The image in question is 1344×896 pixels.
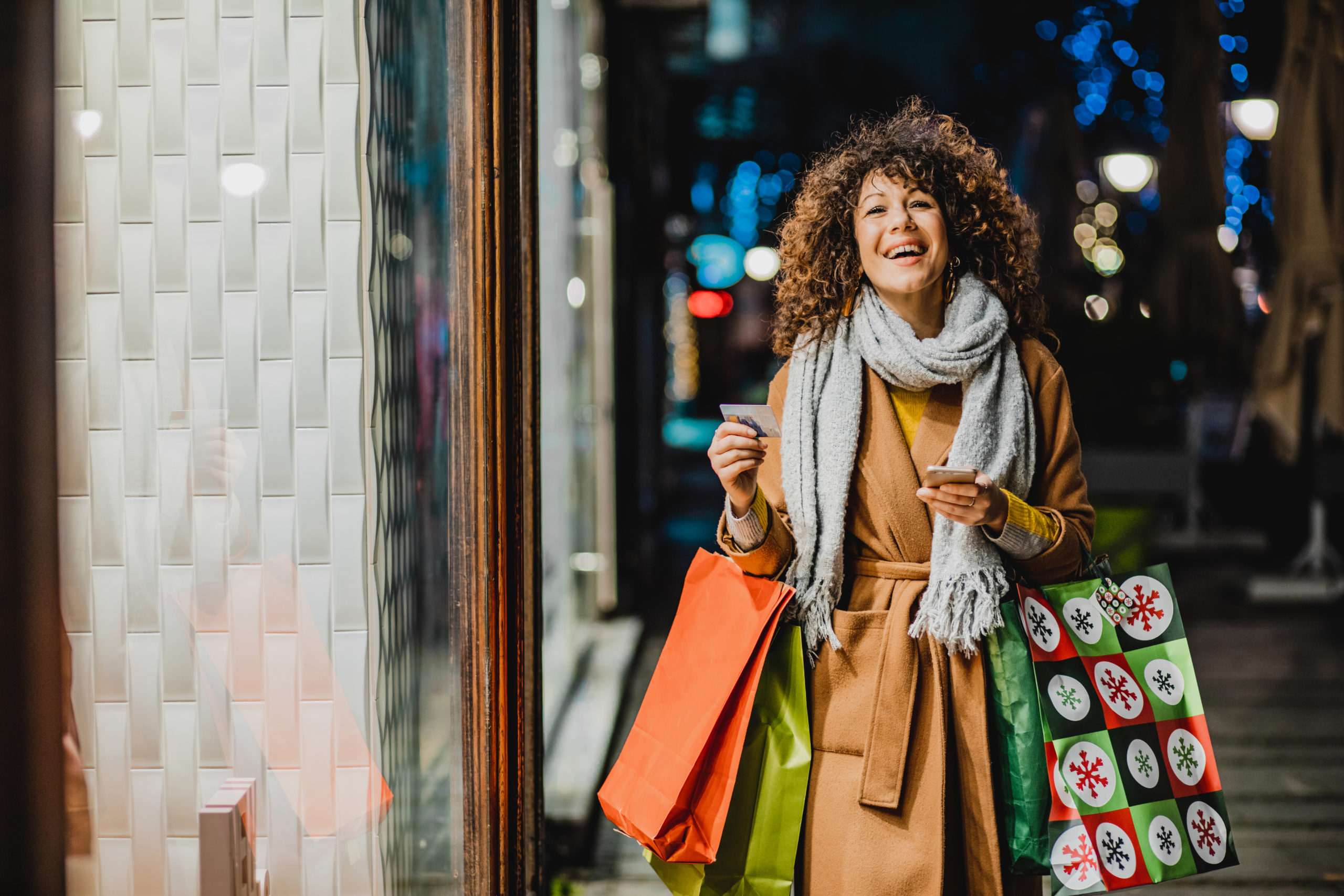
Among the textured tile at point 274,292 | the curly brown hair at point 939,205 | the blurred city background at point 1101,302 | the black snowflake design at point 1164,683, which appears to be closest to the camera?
the textured tile at point 274,292

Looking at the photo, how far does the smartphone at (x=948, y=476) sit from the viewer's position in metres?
1.52

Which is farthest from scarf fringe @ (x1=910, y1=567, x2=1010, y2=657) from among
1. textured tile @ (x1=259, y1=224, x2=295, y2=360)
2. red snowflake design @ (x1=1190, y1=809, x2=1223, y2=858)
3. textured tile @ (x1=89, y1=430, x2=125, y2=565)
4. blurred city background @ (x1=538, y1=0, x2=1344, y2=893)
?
textured tile @ (x1=89, y1=430, x2=125, y2=565)

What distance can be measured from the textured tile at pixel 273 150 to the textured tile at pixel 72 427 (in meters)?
0.41

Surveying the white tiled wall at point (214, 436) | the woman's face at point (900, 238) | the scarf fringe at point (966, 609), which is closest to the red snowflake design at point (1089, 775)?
the scarf fringe at point (966, 609)

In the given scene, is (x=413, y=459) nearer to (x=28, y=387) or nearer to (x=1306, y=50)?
(x=28, y=387)

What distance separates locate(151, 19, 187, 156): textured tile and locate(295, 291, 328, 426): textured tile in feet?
0.99

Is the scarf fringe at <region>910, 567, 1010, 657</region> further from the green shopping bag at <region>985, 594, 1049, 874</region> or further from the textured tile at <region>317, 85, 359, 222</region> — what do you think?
the textured tile at <region>317, 85, 359, 222</region>

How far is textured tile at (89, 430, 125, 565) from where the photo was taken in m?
1.39

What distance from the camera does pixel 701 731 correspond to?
170cm

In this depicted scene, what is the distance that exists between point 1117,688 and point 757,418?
823mm

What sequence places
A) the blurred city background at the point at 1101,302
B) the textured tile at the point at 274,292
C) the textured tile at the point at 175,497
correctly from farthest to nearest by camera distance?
the blurred city background at the point at 1101,302, the textured tile at the point at 274,292, the textured tile at the point at 175,497

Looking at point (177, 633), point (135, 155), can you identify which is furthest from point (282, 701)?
point (135, 155)

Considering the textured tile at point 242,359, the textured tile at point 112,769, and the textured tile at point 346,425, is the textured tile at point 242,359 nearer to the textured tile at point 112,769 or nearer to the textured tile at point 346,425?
the textured tile at point 346,425

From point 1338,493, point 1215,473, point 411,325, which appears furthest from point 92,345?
point 1215,473
